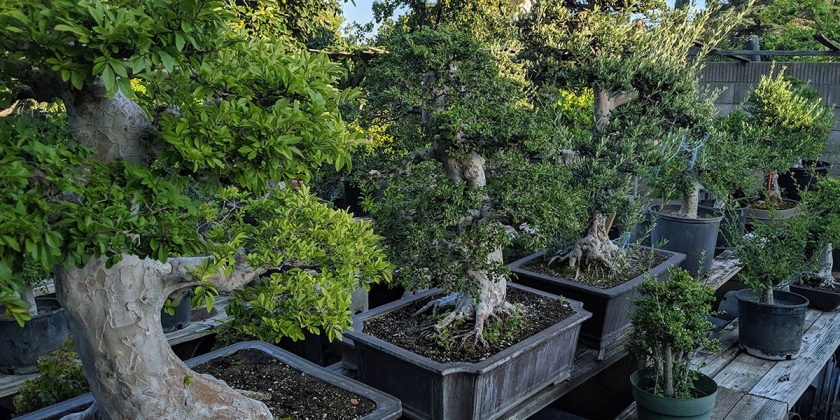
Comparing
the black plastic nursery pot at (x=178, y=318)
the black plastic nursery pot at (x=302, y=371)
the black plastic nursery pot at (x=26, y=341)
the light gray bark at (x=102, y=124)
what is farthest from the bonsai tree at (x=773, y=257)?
the black plastic nursery pot at (x=26, y=341)

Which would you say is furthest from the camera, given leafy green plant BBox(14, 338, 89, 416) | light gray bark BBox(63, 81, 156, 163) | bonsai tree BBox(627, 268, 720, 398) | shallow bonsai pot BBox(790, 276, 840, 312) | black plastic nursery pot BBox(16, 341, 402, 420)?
shallow bonsai pot BBox(790, 276, 840, 312)

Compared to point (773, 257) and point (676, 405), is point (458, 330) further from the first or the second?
point (773, 257)

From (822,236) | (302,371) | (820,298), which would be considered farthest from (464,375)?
(820,298)

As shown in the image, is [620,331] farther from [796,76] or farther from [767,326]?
[796,76]

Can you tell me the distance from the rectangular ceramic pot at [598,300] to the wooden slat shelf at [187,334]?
1.74 metres

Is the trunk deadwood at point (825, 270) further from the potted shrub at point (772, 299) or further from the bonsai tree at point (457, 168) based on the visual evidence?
the bonsai tree at point (457, 168)

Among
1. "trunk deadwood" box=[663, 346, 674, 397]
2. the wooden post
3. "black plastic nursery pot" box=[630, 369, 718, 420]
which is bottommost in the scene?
"black plastic nursery pot" box=[630, 369, 718, 420]

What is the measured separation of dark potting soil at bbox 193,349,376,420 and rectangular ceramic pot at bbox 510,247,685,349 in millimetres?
1317

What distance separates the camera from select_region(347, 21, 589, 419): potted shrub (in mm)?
2670

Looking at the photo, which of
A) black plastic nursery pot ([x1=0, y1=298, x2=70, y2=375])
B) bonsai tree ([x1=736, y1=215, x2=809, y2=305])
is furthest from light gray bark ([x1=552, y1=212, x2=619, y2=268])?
black plastic nursery pot ([x1=0, y1=298, x2=70, y2=375])

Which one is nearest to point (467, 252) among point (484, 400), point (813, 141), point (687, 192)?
point (484, 400)

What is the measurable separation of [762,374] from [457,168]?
1993mm

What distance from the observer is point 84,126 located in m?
1.67

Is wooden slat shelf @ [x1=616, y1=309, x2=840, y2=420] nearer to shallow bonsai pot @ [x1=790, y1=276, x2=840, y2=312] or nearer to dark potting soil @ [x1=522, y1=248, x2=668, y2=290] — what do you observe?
shallow bonsai pot @ [x1=790, y1=276, x2=840, y2=312]
